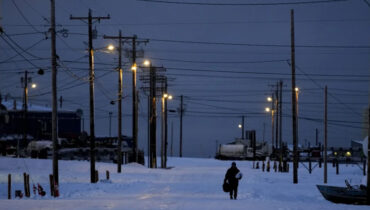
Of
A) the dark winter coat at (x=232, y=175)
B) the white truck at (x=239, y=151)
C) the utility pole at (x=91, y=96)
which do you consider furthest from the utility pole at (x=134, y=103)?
the white truck at (x=239, y=151)

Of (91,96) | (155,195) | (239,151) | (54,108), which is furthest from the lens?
(239,151)

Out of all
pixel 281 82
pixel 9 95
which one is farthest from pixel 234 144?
pixel 9 95

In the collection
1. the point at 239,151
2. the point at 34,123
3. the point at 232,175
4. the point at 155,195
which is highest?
the point at 232,175

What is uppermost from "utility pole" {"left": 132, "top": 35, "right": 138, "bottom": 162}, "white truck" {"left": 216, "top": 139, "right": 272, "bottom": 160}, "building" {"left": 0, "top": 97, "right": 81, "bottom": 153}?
"utility pole" {"left": 132, "top": 35, "right": 138, "bottom": 162}

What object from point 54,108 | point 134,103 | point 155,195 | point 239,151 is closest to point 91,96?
point 54,108

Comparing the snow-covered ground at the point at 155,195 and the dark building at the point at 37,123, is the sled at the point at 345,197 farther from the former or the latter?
the dark building at the point at 37,123

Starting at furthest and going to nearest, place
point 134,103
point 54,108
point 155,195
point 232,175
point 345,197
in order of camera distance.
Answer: point 134,103
point 54,108
point 155,195
point 345,197
point 232,175

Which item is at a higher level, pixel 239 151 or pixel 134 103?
pixel 134 103

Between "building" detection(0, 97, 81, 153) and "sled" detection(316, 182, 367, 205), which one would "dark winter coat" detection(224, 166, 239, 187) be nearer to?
"sled" detection(316, 182, 367, 205)

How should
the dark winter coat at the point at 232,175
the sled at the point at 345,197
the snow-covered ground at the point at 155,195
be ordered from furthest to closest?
the sled at the point at 345,197, the dark winter coat at the point at 232,175, the snow-covered ground at the point at 155,195

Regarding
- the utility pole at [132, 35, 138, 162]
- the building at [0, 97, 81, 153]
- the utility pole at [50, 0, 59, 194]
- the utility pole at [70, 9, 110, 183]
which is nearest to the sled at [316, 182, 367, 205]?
the utility pole at [50, 0, 59, 194]

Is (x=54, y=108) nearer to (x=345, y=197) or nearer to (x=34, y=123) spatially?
(x=345, y=197)

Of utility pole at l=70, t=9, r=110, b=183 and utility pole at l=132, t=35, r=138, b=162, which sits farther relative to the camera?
utility pole at l=132, t=35, r=138, b=162

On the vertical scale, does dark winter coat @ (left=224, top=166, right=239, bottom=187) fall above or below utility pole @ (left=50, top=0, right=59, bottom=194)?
below
